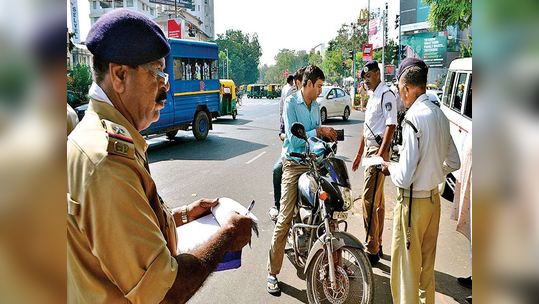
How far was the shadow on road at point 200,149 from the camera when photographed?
10.3 meters

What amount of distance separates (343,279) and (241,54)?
86.9m

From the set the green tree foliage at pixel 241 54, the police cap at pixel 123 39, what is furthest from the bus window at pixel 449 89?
the green tree foliage at pixel 241 54

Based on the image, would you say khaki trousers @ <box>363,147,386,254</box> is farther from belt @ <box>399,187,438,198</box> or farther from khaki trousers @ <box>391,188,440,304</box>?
belt @ <box>399,187,438,198</box>

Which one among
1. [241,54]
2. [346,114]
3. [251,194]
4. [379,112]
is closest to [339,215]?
[379,112]

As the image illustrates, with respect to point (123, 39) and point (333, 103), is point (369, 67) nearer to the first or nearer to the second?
point (123, 39)

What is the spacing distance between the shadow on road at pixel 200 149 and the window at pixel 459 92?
5.59 m

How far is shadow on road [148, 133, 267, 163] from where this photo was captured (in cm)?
1032

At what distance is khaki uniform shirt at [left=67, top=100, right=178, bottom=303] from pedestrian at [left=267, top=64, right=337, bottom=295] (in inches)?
98.1

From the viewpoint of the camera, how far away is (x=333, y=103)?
18.2 m

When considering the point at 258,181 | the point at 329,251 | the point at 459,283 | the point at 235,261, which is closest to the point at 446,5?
the point at 258,181

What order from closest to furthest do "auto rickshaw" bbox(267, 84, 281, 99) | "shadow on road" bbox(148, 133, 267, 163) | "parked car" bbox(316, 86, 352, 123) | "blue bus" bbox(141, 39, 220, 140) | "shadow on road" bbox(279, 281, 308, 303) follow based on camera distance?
"shadow on road" bbox(279, 281, 308, 303)
"shadow on road" bbox(148, 133, 267, 163)
"blue bus" bbox(141, 39, 220, 140)
"parked car" bbox(316, 86, 352, 123)
"auto rickshaw" bbox(267, 84, 281, 99)

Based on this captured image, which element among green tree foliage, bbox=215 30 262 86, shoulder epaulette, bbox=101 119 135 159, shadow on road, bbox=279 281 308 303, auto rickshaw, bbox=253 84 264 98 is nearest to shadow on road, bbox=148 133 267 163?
shadow on road, bbox=279 281 308 303
